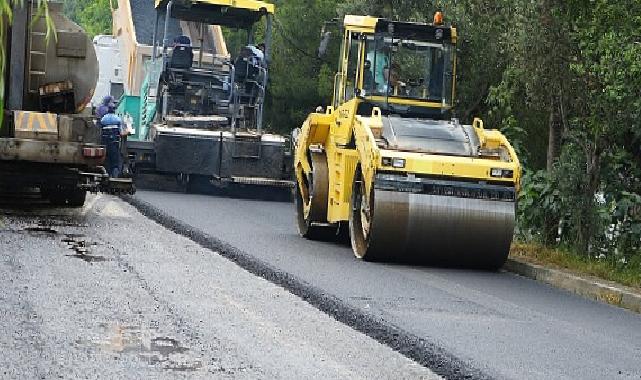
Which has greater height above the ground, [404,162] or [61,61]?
[61,61]

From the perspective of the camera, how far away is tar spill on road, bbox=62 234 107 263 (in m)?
12.5

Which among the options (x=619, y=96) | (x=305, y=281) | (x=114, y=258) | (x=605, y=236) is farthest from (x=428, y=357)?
(x=605, y=236)

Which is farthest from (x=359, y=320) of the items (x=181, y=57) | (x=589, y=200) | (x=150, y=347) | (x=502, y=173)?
(x=181, y=57)

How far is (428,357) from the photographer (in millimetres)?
8250

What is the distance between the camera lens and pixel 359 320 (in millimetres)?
→ 9625

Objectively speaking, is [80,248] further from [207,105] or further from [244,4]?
[244,4]

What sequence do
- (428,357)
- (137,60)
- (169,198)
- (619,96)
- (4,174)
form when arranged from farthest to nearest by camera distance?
(137,60), (169,198), (4,174), (619,96), (428,357)

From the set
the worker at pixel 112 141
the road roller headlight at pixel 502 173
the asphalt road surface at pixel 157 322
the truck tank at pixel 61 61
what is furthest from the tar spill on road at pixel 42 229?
the worker at pixel 112 141

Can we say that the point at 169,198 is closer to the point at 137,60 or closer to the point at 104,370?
the point at 137,60

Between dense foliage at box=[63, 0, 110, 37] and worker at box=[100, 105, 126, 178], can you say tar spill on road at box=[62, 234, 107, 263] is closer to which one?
worker at box=[100, 105, 126, 178]

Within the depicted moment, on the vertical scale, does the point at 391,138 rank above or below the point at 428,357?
above

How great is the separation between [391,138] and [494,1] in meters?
5.37

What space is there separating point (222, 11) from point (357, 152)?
1073 centimetres

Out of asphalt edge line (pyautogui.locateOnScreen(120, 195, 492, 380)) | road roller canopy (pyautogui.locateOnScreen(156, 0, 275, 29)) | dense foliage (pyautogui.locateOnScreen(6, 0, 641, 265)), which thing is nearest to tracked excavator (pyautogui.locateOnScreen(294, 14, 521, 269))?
dense foliage (pyautogui.locateOnScreen(6, 0, 641, 265))
